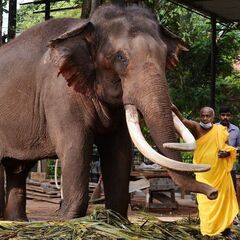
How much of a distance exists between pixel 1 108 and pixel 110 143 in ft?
4.37

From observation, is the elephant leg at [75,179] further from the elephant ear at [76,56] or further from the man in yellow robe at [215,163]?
the man in yellow robe at [215,163]

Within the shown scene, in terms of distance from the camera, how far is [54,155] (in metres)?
6.55

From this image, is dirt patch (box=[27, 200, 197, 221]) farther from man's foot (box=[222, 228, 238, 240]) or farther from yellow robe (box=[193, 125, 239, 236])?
man's foot (box=[222, 228, 238, 240])

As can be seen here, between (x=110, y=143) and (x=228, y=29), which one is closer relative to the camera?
(x=110, y=143)

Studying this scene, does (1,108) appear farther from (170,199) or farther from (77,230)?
(170,199)

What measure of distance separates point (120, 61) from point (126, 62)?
8 cm

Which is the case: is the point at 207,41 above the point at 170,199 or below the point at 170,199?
above

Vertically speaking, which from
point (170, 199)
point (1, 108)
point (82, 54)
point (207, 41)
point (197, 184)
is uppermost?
point (207, 41)

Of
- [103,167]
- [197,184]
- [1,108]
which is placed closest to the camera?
[197,184]

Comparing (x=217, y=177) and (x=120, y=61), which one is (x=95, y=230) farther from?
(x=217, y=177)

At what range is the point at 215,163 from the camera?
281 inches

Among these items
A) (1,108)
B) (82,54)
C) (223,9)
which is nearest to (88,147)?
(82,54)

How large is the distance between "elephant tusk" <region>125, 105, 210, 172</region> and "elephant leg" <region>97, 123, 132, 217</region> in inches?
32.8

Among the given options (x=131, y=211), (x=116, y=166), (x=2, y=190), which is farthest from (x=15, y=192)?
(x=131, y=211)
